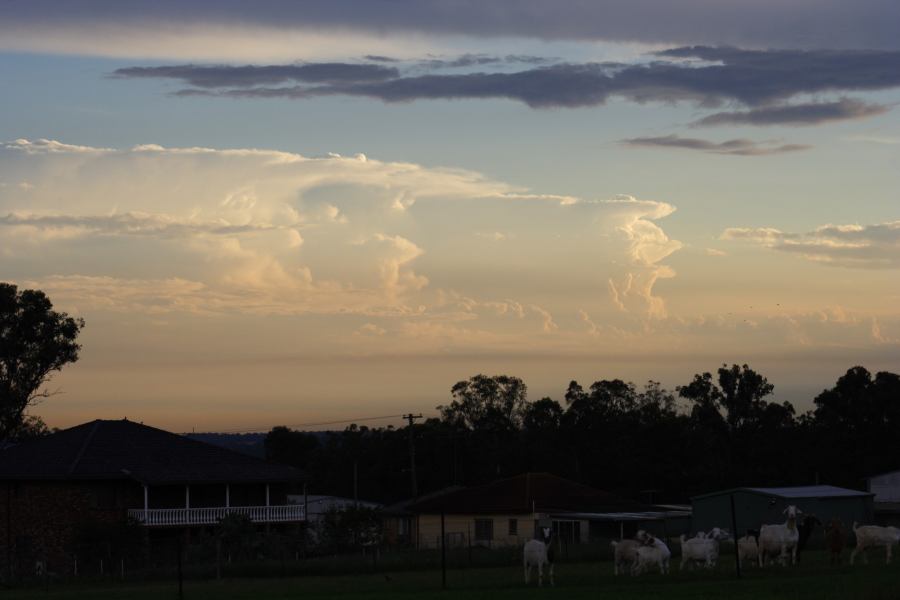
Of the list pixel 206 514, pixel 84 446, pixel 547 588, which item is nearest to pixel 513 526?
pixel 206 514

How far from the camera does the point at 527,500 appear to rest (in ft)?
255

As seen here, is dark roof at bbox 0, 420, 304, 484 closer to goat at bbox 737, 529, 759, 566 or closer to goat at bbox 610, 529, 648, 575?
goat at bbox 610, 529, 648, 575

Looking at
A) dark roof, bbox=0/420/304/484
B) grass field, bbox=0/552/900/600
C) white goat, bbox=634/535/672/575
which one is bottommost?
grass field, bbox=0/552/900/600

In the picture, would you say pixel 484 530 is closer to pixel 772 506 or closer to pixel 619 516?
pixel 619 516

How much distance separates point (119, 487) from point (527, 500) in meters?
23.4

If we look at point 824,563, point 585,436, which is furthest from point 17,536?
point 585,436

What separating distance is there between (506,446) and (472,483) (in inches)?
225

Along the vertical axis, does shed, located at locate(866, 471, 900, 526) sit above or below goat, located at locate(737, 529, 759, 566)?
Result: above

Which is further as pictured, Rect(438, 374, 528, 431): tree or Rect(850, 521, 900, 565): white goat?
Rect(438, 374, 528, 431): tree

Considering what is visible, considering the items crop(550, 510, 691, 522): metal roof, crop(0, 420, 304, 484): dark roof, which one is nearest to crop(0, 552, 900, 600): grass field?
crop(0, 420, 304, 484): dark roof

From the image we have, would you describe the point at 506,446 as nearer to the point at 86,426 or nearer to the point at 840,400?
the point at 840,400

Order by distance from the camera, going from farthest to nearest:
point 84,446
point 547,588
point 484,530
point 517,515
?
1. point 484,530
2. point 517,515
3. point 84,446
4. point 547,588

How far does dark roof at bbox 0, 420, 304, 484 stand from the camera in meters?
69.2

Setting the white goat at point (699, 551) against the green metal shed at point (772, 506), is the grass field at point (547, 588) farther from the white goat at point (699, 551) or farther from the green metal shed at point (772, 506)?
the green metal shed at point (772, 506)
